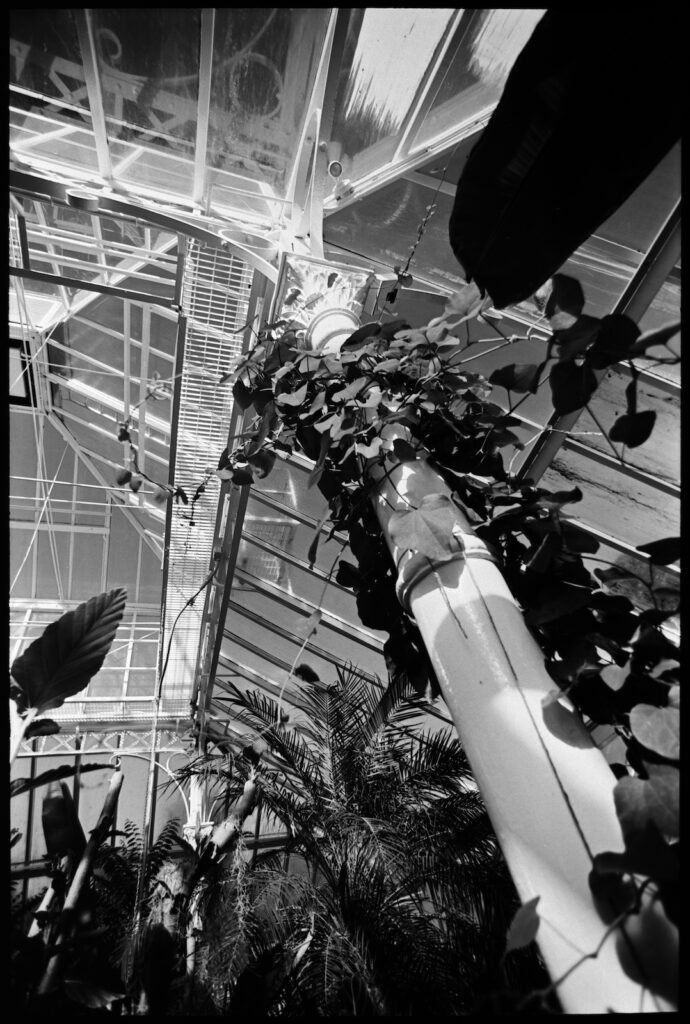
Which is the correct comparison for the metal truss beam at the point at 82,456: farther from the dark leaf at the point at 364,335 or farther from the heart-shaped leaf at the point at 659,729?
the heart-shaped leaf at the point at 659,729

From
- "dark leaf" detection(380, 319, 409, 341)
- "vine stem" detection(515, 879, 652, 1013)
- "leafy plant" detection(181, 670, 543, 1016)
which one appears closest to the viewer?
"vine stem" detection(515, 879, 652, 1013)

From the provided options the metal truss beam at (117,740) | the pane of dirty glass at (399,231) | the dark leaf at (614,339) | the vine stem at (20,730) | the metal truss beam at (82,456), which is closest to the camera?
the dark leaf at (614,339)

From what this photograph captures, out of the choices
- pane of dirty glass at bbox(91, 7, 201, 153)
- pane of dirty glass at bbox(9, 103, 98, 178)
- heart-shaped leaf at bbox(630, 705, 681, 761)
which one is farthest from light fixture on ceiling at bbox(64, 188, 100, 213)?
heart-shaped leaf at bbox(630, 705, 681, 761)

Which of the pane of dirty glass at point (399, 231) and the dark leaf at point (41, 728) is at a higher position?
the pane of dirty glass at point (399, 231)

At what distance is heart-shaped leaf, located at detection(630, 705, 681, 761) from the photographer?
827mm

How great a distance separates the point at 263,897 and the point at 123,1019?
236 cm

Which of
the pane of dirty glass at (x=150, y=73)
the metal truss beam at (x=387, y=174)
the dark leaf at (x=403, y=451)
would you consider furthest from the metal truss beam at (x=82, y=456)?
the dark leaf at (x=403, y=451)

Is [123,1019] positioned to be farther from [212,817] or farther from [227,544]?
[227,544]

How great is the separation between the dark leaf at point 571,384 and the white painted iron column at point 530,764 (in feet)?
0.95

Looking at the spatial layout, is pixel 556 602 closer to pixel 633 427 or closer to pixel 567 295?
pixel 633 427

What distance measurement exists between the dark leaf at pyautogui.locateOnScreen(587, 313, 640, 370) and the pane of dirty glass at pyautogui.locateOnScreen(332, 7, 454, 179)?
2.45 metres

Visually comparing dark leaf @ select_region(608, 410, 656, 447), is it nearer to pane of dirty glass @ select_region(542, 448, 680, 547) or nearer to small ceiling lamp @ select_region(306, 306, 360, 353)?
small ceiling lamp @ select_region(306, 306, 360, 353)

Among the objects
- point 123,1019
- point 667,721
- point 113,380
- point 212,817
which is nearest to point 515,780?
point 667,721

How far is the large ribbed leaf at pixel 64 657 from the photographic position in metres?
1.26
